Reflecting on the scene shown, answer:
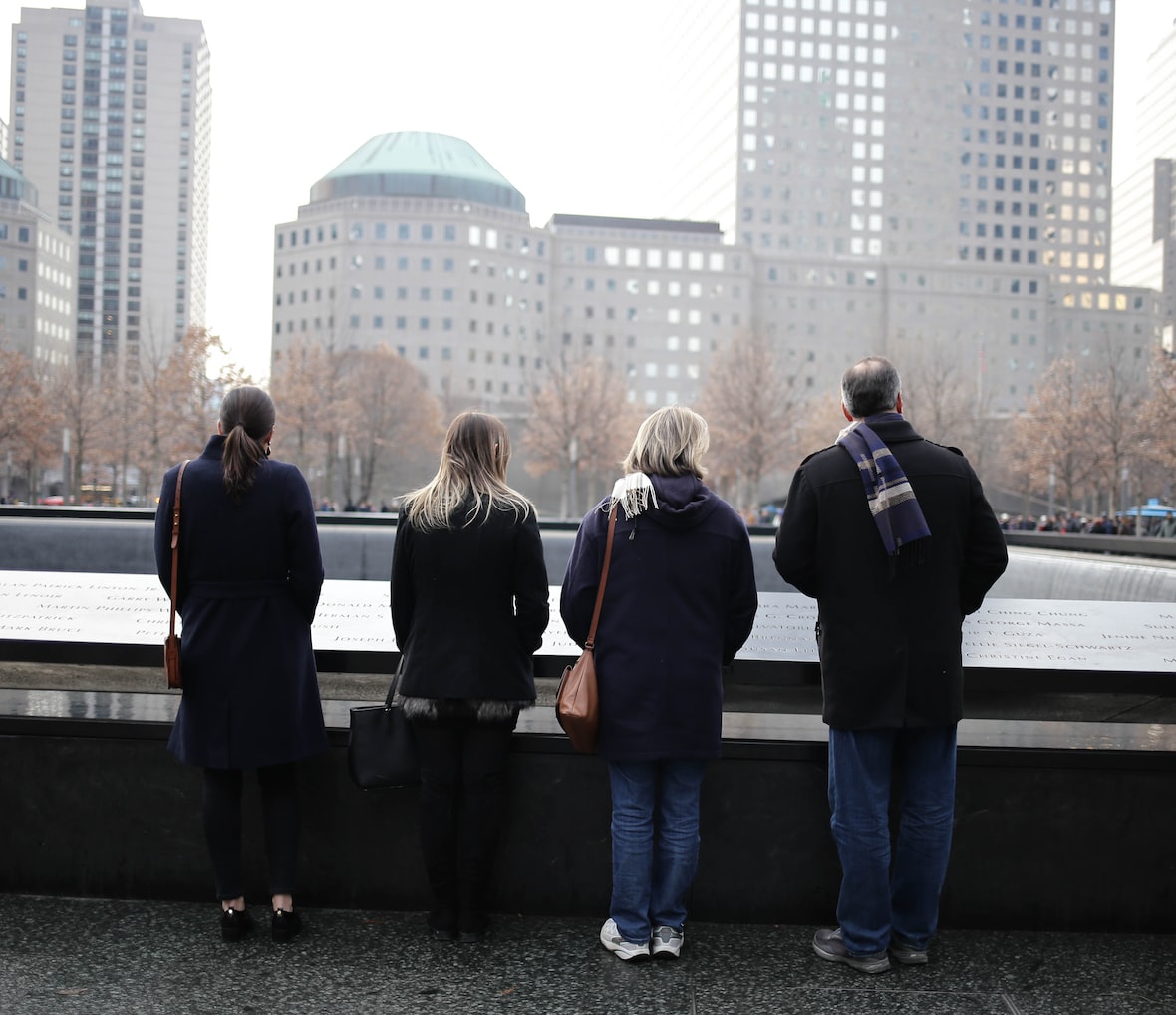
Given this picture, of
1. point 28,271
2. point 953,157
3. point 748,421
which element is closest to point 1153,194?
point 953,157

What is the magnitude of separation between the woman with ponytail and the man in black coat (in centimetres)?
189

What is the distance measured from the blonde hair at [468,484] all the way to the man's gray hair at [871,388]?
1.31 metres

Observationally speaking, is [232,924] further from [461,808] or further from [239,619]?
[239,619]

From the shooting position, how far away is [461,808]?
14.0 ft

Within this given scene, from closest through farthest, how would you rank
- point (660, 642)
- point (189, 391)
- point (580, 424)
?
1. point (660, 642)
2. point (189, 391)
3. point (580, 424)

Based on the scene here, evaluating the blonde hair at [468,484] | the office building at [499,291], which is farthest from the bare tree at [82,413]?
the office building at [499,291]

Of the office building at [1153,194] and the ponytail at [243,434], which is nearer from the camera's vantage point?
the ponytail at [243,434]

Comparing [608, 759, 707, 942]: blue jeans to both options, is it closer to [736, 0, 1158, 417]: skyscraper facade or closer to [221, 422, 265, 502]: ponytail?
[221, 422, 265, 502]: ponytail

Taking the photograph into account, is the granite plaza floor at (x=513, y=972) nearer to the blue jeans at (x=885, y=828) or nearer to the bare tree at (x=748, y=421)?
the blue jeans at (x=885, y=828)

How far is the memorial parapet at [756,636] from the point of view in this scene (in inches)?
187

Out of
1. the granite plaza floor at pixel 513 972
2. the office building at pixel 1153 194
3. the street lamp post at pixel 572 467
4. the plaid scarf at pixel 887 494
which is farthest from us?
the office building at pixel 1153 194

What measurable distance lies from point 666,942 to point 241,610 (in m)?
2.05

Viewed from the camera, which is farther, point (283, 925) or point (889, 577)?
point (283, 925)

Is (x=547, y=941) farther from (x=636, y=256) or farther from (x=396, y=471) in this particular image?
(x=636, y=256)
